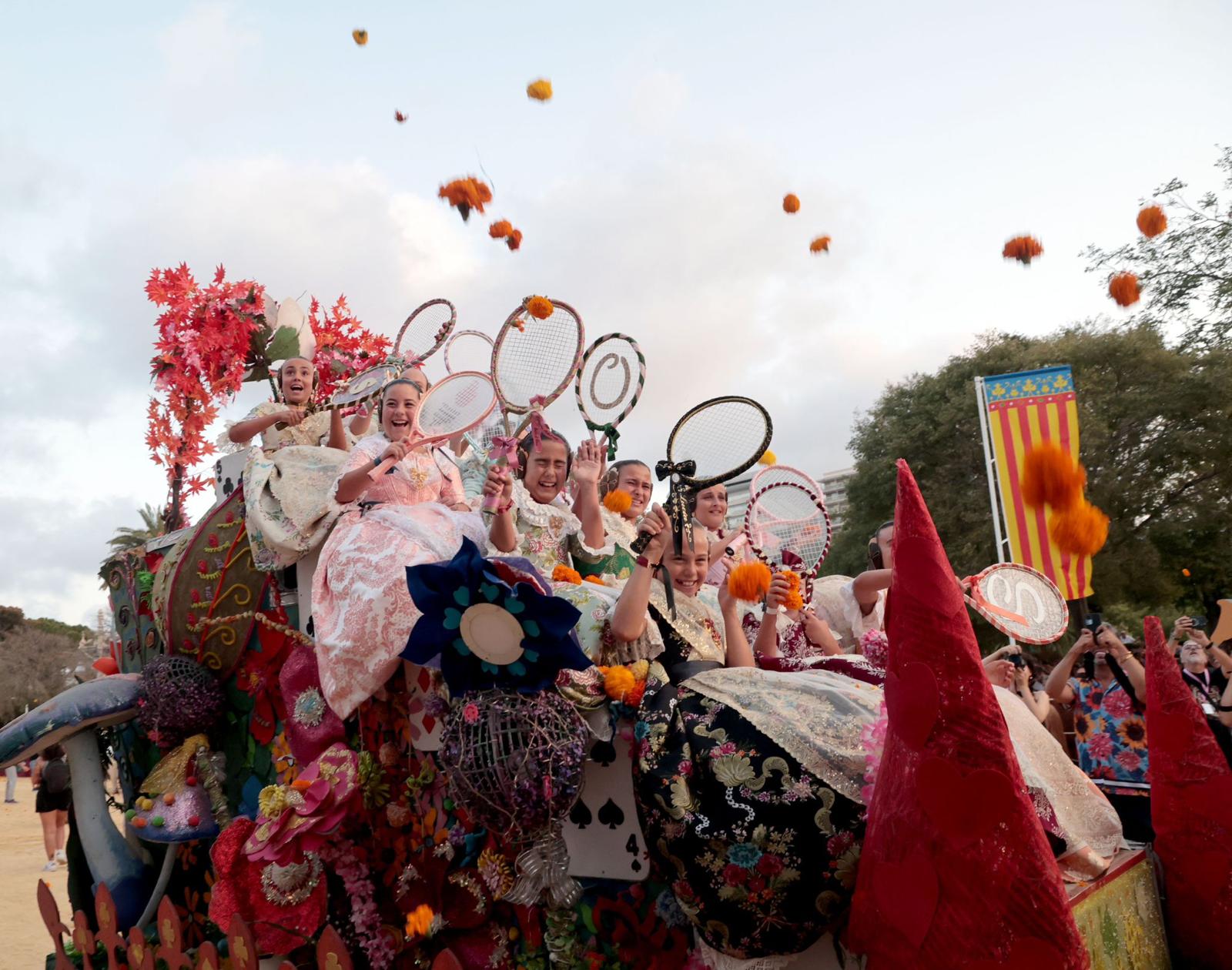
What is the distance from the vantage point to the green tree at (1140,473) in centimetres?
1775

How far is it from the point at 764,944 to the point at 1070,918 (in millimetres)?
748

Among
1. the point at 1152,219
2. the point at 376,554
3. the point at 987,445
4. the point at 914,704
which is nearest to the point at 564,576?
the point at 376,554

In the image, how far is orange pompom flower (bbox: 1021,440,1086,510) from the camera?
5645 mm

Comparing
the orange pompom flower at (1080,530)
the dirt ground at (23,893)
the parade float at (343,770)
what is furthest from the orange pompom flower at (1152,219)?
the dirt ground at (23,893)

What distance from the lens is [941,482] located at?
65.7 feet

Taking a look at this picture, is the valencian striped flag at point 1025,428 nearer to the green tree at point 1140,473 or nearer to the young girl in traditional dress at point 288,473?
the young girl in traditional dress at point 288,473

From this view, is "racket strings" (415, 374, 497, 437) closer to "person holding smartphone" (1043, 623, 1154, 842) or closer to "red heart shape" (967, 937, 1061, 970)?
"red heart shape" (967, 937, 1061, 970)

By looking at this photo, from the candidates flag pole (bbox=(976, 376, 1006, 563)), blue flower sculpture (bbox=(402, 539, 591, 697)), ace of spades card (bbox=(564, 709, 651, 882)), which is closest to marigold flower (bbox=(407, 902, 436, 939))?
ace of spades card (bbox=(564, 709, 651, 882))

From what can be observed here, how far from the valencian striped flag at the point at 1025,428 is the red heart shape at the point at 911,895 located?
8020 millimetres

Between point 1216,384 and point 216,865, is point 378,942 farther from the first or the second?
point 1216,384

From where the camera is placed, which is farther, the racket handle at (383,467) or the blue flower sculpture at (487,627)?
the racket handle at (383,467)

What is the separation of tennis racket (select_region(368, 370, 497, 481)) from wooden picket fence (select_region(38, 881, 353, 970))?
1.88 m

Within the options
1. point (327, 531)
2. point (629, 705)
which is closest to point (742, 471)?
point (629, 705)

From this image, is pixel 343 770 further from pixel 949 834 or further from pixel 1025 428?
pixel 1025 428
